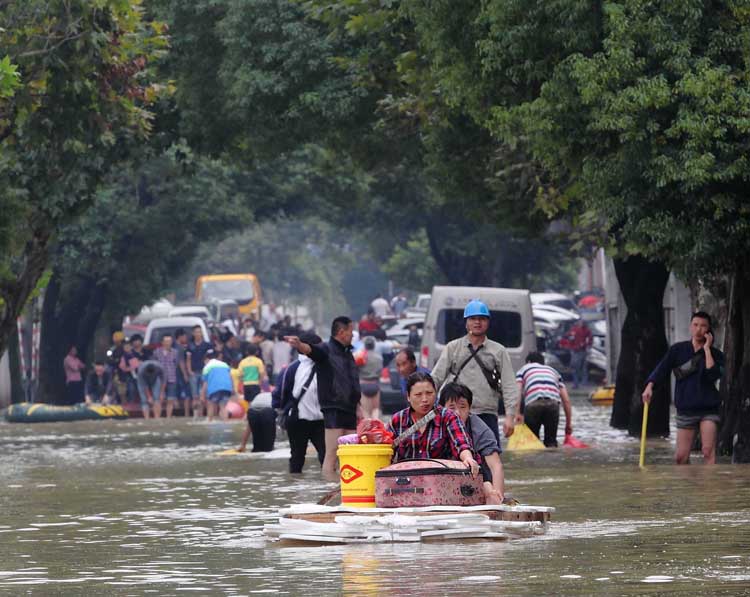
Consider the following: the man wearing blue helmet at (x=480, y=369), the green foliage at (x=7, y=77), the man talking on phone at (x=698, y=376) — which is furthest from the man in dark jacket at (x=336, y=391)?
the green foliage at (x=7, y=77)

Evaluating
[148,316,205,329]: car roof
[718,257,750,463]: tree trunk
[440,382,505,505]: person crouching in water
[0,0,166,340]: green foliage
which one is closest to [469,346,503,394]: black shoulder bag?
[440,382,505,505]: person crouching in water

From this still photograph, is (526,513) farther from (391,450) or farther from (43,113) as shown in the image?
(43,113)

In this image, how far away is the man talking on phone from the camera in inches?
736

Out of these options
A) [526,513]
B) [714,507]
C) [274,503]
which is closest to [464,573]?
[526,513]

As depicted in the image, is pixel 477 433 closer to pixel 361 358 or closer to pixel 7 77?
pixel 7 77

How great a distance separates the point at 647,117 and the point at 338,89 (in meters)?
10.3

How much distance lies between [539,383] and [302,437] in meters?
4.92

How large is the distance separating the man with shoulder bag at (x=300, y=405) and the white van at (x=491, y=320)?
46.1 ft

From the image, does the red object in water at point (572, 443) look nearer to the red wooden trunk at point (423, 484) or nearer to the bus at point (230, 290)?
the red wooden trunk at point (423, 484)

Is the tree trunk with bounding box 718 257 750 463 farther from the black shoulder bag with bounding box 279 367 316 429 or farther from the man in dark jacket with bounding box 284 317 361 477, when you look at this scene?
the black shoulder bag with bounding box 279 367 316 429

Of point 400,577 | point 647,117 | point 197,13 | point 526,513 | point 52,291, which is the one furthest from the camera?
point 52,291

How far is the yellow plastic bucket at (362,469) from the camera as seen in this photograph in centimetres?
1270

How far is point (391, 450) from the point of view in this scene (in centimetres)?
1275

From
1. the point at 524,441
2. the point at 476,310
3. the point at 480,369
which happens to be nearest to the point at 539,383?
the point at 524,441
